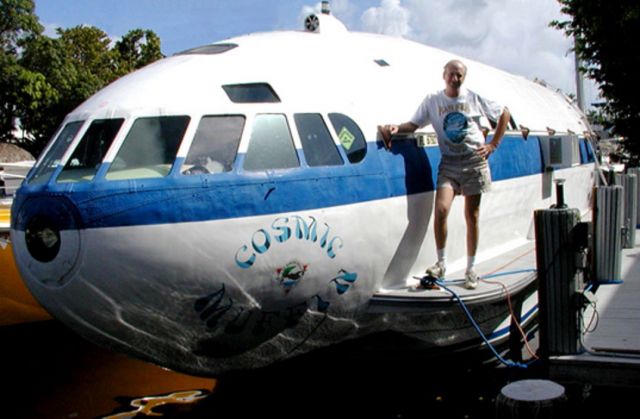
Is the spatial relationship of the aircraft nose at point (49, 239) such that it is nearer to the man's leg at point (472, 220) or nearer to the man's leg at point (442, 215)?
the man's leg at point (442, 215)

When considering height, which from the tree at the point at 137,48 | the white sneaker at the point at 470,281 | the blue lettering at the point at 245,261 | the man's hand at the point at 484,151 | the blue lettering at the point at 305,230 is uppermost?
the tree at the point at 137,48

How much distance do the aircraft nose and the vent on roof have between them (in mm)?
1827

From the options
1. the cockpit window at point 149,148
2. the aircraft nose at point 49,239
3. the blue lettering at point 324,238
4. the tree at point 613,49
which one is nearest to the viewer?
the aircraft nose at point 49,239

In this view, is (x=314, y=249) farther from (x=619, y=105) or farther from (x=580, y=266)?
(x=619, y=105)

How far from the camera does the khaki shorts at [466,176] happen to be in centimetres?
635

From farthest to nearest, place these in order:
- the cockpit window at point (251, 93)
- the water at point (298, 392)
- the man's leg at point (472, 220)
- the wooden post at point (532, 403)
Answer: the water at point (298, 392) → the man's leg at point (472, 220) → the cockpit window at point (251, 93) → the wooden post at point (532, 403)

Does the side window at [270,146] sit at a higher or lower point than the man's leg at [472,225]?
higher

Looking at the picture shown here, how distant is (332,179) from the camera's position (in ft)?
18.1

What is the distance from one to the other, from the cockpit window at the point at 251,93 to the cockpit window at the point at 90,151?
81 centimetres

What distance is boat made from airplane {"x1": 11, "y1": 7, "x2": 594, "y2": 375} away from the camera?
4883 millimetres

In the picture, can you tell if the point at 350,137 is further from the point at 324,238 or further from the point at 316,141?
the point at 324,238

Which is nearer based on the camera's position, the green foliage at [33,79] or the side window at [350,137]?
the side window at [350,137]

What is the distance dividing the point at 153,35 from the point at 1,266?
38714 mm

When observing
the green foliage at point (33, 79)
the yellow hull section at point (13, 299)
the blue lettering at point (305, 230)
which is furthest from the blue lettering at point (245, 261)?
the green foliage at point (33, 79)
